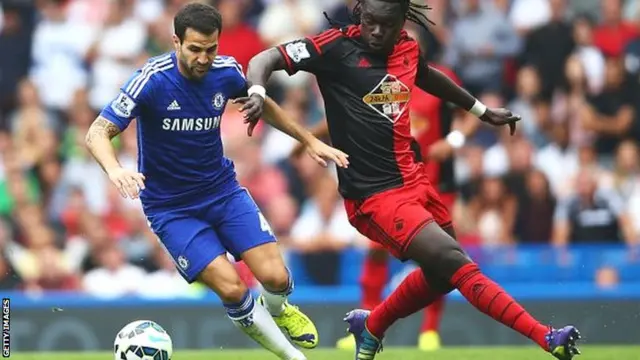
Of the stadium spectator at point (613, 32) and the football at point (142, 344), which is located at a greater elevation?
the stadium spectator at point (613, 32)

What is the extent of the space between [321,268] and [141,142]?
Result: 5.72 m

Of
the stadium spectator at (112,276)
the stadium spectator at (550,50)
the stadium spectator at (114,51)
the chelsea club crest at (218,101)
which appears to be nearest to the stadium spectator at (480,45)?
the stadium spectator at (550,50)

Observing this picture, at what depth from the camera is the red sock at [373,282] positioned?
531 inches

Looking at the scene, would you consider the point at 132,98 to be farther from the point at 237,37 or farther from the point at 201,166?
the point at 237,37

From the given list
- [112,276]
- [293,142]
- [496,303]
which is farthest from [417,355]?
[293,142]

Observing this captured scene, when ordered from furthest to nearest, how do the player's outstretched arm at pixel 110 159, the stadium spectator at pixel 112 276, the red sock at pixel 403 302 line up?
the stadium spectator at pixel 112 276, the red sock at pixel 403 302, the player's outstretched arm at pixel 110 159

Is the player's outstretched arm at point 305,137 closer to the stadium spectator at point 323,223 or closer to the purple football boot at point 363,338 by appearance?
the purple football boot at point 363,338

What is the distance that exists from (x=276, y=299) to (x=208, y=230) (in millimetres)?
682

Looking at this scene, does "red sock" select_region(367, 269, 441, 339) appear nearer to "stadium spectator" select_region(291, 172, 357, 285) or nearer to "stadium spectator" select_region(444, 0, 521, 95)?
"stadium spectator" select_region(291, 172, 357, 285)

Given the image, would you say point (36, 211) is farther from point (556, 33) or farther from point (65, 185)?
point (556, 33)

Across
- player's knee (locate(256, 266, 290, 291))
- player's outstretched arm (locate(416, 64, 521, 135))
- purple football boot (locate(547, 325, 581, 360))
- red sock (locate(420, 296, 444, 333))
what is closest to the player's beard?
player's knee (locate(256, 266, 290, 291))

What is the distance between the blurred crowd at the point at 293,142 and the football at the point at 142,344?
229 inches

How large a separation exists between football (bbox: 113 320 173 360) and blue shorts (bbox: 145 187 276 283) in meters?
0.44

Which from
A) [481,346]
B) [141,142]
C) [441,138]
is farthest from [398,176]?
[481,346]
